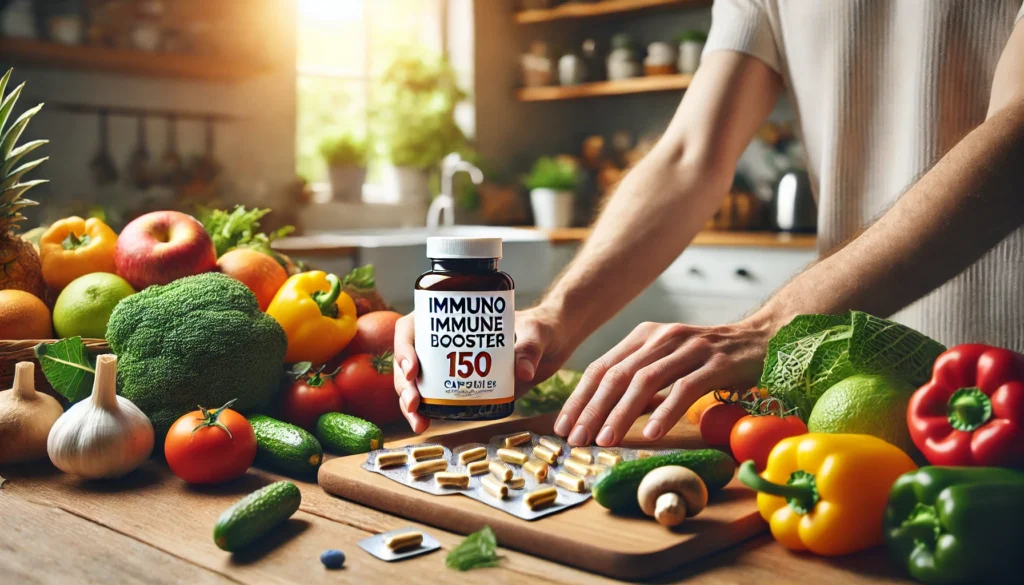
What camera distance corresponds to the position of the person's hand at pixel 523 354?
1.07 meters

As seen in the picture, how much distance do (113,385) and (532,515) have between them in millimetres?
490

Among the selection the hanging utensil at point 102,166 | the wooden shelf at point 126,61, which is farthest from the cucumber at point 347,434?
the hanging utensil at point 102,166

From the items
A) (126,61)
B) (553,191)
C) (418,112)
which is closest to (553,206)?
(553,191)

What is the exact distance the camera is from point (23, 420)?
106cm

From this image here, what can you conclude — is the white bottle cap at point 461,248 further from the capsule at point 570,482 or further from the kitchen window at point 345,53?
the kitchen window at point 345,53

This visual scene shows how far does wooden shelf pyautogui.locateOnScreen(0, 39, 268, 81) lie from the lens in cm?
326

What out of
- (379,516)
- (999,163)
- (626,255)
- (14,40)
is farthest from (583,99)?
(379,516)

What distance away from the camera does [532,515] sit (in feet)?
2.78

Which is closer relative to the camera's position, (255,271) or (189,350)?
(189,350)

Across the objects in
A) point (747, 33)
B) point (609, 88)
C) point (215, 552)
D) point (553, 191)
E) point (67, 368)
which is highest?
point (609, 88)

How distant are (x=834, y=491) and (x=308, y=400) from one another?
68 cm

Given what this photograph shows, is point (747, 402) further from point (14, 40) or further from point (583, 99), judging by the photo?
point (583, 99)

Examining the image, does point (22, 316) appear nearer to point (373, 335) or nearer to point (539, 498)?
point (373, 335)

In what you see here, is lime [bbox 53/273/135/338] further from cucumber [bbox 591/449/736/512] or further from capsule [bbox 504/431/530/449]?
cucumber [bbox 591/449/736/512]
